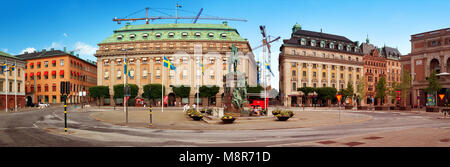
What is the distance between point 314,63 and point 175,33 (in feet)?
152

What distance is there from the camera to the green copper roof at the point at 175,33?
78.5 m

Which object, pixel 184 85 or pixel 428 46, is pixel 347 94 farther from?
pixel 184 85

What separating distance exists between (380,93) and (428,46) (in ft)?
61.0

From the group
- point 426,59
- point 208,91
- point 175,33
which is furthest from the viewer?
point 175,33

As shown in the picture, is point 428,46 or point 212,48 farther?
point 212,48

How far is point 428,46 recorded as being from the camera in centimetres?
6862

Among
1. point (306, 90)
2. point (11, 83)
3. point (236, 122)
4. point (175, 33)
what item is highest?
point (175, 33)

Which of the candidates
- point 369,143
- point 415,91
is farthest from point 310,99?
point 369,143

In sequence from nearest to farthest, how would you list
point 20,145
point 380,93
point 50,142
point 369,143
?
point 369,143 < point 20,145 < point 50,142 < point 380,93

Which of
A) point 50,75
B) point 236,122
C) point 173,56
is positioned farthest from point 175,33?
point 236,122

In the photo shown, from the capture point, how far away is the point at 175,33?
79.5m

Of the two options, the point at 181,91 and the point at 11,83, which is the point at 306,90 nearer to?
the point at 181,91

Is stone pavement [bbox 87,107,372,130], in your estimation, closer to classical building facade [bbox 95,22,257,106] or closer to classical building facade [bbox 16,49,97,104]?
classical building facade [bbox 95,22,257,106]

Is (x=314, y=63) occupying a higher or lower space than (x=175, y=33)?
lower
